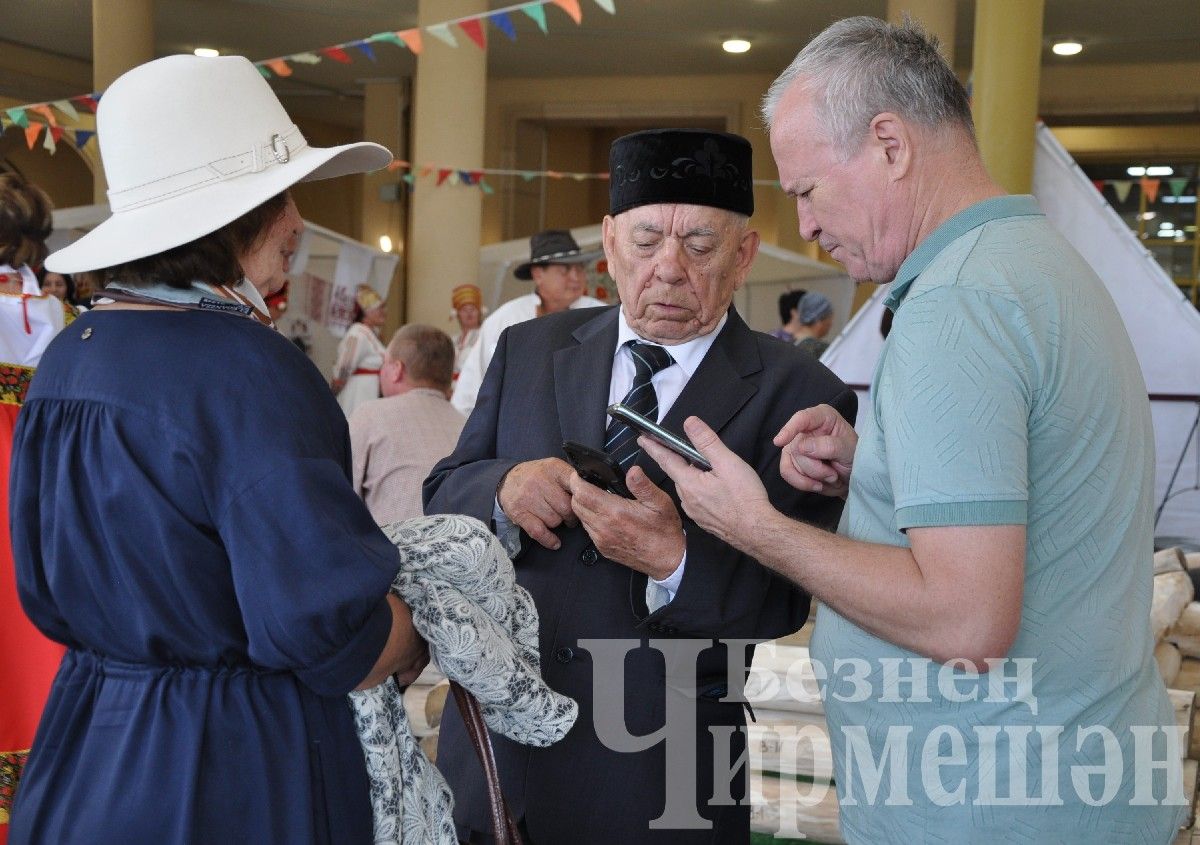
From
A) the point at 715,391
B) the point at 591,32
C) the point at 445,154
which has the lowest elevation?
the point at 715,391

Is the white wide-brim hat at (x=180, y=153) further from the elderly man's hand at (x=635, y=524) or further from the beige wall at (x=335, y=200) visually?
the beige wall at (x=335, y=200)

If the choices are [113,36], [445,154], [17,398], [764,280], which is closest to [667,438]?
[17,398]

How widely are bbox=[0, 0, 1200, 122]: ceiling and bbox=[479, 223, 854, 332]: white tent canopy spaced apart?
2.17m

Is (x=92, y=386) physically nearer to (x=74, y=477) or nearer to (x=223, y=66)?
(x=74, y=477)

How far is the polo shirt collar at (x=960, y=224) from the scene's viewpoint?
1326 millimetres

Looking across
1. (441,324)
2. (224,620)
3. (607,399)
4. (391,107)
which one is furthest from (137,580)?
(391,107)

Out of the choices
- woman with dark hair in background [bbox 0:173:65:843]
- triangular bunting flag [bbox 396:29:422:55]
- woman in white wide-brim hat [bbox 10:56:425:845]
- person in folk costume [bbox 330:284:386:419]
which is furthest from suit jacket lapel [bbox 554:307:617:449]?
→ person in folk costume [bbox 330:284:386:419]

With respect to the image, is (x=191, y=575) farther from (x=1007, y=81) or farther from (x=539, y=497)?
(x=1007, y=81)

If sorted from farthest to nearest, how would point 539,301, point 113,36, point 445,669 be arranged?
1. point 113,36
2. point 539,301
3. point 445,669

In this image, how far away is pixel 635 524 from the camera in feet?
5.54

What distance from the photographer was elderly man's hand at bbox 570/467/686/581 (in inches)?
66.2

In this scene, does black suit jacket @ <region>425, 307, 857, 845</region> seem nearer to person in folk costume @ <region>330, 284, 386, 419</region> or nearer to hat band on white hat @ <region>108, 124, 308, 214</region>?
hat band on white hat @ <region>108, 124, 308, 214</region>

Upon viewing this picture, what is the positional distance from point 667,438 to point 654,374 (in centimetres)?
46

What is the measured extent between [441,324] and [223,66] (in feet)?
27.1
